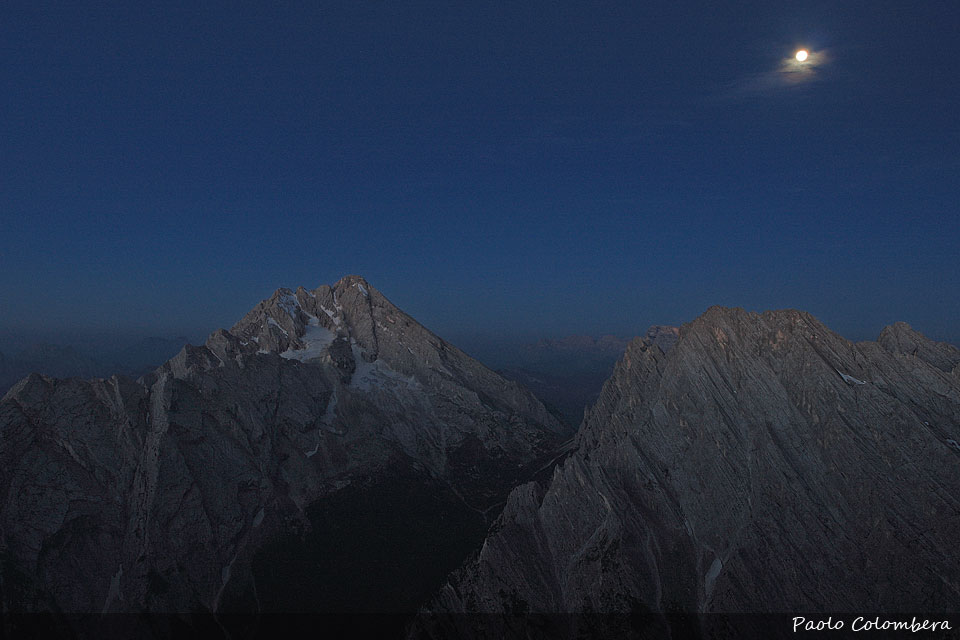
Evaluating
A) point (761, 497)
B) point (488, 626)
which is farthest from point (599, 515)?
point (761, 497)

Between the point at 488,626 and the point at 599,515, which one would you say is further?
the point at 599,515

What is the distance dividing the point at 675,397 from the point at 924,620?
63.8 m

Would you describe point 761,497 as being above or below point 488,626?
above

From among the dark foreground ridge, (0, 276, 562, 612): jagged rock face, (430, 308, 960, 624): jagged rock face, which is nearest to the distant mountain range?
(430, 308, 960, 624): jagged rock face

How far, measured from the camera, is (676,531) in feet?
386

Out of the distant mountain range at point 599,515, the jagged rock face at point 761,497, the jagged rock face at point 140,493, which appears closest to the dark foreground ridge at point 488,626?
the distant mountain range at point 599,515

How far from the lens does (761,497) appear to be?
362 ft

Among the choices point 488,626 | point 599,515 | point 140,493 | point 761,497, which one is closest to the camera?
point 761,497

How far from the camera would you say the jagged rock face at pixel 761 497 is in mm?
97125

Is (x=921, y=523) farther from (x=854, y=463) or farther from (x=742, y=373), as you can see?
(x=742, y=373)

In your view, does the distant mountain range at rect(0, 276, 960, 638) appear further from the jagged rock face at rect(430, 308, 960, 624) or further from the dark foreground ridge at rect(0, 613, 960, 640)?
the dark foreground ridge at rect(0, 613, 960, 640)

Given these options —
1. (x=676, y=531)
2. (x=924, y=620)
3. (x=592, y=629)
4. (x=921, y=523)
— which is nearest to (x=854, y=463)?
(x=921, y=523)

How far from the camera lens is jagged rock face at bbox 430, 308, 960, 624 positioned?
97.1 metres

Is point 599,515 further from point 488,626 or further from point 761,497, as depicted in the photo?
point 761,497
